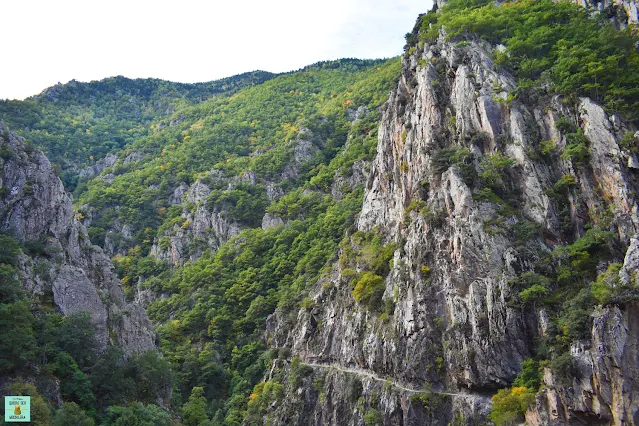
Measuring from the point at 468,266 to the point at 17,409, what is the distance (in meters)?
32.7

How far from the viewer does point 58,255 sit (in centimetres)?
4862

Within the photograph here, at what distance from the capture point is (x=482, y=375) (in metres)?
37.3

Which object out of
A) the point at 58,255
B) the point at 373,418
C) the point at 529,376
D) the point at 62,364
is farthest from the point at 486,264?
the point at 58,255

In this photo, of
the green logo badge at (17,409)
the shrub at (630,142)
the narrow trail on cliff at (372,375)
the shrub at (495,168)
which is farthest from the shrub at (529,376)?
the green logo badge at (17,409)

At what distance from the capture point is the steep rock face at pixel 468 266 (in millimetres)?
36281

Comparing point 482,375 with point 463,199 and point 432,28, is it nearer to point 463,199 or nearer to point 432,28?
point 463,199

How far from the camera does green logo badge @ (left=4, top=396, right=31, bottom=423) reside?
29.6 metres

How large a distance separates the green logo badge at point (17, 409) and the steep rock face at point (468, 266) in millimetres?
25580

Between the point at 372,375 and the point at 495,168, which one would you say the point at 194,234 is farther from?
the point at 495,168

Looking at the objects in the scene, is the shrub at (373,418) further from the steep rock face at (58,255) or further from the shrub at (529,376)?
the steep rock face at (58,255)

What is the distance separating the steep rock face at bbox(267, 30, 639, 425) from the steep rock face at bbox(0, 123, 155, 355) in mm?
18140

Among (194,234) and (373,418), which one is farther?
(194,234)

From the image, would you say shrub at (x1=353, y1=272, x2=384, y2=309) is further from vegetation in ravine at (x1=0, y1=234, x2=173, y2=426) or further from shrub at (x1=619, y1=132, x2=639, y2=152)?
shrub at (x1=619, y1=132, x2=639, y2=152)

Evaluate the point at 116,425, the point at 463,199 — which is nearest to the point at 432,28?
the point at 463,199
